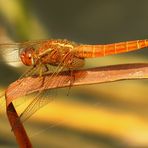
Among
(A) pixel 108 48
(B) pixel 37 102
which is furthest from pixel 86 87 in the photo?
(A) pixel 108 48

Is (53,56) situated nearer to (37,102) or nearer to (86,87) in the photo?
(37,102)

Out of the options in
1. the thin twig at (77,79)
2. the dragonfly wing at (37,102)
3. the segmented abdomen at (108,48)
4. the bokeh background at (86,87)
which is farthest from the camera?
the bokeh background at (86,87)

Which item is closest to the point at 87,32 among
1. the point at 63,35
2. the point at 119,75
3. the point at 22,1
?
the point at 63,35

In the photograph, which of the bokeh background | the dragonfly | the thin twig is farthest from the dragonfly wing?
the bokeh background

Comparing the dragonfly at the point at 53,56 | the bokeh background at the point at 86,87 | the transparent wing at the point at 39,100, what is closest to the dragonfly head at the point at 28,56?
the dragonfly at the point at 53,56

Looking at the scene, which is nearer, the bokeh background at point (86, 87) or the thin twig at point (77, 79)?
the thin twig at point (77, 79)

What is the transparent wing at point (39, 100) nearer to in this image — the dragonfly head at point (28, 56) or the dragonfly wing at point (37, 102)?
the dragonfly wing at point (37, 102)

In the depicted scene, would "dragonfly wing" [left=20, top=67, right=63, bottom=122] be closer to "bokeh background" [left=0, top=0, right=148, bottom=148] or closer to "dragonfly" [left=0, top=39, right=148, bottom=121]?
"dragonfly" [left=0, top=39, right=148, bottom=121]
